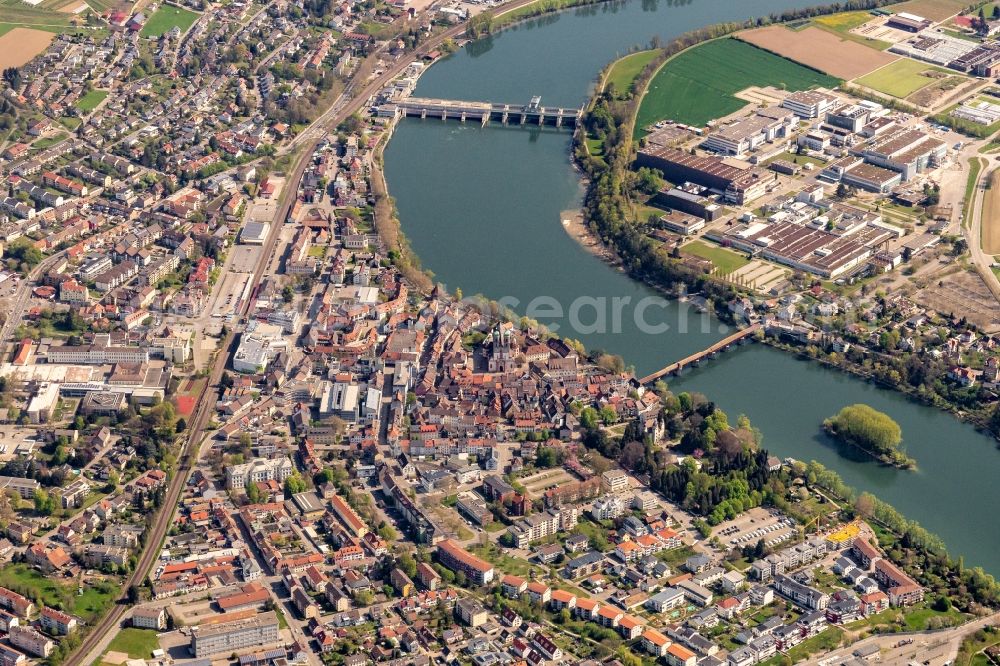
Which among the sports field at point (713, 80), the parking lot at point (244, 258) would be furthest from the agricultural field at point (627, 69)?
the parking lot at point (244, 258)

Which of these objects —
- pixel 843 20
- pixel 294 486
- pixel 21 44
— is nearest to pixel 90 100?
pixel 21 44

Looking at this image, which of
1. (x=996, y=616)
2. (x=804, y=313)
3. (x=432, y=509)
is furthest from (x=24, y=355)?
(x=996, y=616)

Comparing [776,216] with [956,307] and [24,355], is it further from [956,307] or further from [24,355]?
[24,355]

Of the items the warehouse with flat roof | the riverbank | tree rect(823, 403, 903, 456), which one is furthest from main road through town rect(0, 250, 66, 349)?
tree rect(823, 403, 903, 456)

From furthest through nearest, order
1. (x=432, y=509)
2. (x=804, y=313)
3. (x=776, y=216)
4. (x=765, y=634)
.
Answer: (x=776, y=216) → (x=804, y=313) → (x=432, y=509) → (x=765, y=634)

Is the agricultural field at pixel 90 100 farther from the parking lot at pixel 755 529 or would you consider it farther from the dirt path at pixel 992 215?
the parking lot at pixel 755 529

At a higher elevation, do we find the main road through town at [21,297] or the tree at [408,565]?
the main road through town at [21,297]

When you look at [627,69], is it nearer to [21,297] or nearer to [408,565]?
[21,297]
